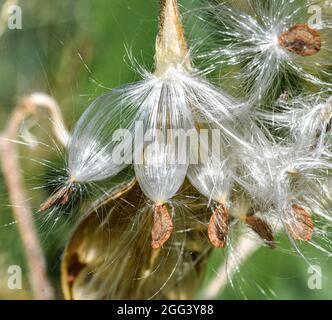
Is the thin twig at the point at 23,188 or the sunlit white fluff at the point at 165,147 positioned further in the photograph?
the thin twig at the point at 23,188

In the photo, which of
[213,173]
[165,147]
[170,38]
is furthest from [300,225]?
[170,38]

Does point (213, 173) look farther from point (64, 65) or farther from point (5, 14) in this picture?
point (5, 14)

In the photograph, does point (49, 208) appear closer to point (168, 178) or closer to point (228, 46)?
point (168, 178)

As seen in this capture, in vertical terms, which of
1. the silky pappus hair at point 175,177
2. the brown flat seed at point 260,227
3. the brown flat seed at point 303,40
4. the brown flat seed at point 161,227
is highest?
the brown flat seed at point 303,40

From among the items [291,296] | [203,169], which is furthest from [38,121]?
[291,296]

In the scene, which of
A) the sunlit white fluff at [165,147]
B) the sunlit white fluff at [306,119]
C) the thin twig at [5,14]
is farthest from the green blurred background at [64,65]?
the sunlit white fluff at [306,119]

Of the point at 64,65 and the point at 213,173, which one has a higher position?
the point at 64,65

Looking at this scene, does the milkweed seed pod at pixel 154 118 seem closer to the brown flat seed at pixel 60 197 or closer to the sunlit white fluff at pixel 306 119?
the brown flat seed at pixel 60 197
